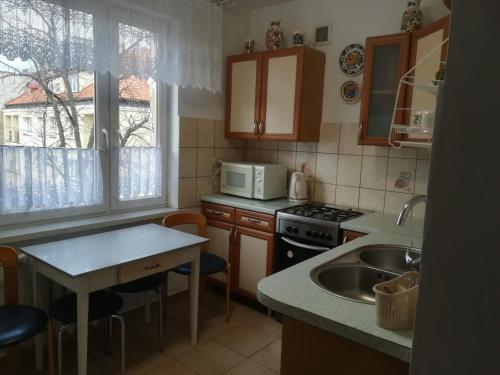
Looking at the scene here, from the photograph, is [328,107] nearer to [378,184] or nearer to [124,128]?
[378,184]

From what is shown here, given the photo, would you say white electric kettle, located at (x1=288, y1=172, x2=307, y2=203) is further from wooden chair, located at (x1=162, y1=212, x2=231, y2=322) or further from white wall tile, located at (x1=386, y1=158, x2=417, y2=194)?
wooden chair, located at (x1=162, y1=212, x2=231, y2=322)

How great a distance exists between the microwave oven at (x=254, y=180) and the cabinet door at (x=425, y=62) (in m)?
1.10

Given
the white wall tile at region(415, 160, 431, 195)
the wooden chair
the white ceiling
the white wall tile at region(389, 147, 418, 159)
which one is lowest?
the wooden chair

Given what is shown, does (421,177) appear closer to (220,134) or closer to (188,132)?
(220,134)

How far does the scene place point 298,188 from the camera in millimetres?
2971

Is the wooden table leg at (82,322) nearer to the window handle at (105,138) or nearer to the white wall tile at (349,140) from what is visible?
the window handle at (105,138)

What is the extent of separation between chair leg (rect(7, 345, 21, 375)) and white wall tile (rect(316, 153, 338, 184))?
232 centimetres

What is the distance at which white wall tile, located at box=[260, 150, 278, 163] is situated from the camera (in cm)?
337

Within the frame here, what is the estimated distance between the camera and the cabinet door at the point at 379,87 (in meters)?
2.37

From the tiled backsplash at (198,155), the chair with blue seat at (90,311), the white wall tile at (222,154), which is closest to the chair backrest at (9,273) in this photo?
the chair with blue seat at (90,311)

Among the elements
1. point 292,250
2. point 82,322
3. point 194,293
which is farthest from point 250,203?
point 82,322

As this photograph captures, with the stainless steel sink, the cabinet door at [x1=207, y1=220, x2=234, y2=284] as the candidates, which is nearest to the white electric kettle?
the cabinet door at [x1=207, y1=220, x2=234, y2=284]

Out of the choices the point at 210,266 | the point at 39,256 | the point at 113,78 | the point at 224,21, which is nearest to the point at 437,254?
the point at 39,256

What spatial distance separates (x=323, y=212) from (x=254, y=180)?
64 cm
